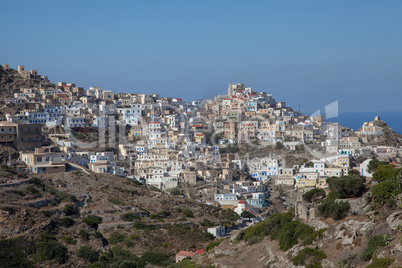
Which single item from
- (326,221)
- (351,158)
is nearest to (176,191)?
(351,158)

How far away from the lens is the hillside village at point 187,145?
1956 inches

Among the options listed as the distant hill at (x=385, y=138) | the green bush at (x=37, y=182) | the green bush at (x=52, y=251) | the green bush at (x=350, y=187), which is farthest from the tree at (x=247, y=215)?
the distant hill at (x=385, y=138)

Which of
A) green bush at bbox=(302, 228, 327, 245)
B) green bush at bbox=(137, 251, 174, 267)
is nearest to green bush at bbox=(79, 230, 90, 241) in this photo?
green bush at bbox=(137, 251, 174, 267)

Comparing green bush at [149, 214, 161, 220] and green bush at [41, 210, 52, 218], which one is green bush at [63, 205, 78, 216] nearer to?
green bush at [41, 210, 52, 218]

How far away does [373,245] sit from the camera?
18328mm

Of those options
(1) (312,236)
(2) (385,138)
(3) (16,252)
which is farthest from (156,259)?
(2) (385,138)

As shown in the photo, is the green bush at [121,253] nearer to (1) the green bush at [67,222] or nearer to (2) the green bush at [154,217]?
(1) the green bush at [67,222]

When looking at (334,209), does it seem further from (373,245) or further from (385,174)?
(373,245)

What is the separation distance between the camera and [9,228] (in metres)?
31.6

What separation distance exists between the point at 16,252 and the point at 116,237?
292 inches

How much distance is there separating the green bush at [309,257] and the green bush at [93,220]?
18.6 meters

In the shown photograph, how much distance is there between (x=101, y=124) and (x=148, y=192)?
2398cm

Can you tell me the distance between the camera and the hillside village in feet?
163

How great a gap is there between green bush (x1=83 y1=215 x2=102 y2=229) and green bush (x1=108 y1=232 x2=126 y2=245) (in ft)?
4.29
